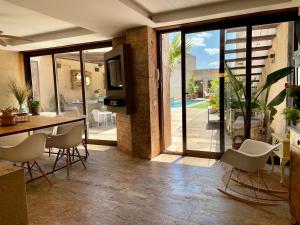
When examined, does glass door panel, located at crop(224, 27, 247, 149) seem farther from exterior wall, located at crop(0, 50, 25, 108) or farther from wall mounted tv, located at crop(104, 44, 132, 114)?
exterior wall, located at crop(0, 50, 25, 108)

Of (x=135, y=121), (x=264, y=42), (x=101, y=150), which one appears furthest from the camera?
(x=101, y=150)

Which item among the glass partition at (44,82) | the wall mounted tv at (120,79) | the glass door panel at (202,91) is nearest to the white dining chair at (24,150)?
the wall mounted tv at (120,79)

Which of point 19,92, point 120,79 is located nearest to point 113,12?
point 120,79

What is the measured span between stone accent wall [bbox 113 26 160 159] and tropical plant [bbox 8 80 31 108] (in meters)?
3.16

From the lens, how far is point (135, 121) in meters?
4.48

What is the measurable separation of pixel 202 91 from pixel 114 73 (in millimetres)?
1748

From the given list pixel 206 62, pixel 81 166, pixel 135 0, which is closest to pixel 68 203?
pixel 81 166

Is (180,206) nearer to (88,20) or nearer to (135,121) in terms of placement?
(135,121)

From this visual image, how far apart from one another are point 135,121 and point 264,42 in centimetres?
270

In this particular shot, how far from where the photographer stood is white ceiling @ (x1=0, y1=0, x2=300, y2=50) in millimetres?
3014

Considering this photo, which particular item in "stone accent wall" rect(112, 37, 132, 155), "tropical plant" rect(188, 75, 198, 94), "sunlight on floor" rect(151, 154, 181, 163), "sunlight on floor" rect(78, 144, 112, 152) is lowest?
"sunlight on floor" rect(151, 154, 181, 163)

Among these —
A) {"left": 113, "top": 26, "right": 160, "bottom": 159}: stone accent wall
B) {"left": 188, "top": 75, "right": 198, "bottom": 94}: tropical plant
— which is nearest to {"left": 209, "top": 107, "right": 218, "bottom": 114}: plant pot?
{"left": 188, "top": 75, "right": 198, "bottom": 94}: tropical plant

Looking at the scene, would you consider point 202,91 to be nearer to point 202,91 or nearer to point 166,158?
point 202,91

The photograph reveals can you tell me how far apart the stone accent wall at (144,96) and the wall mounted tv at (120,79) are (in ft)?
0.51
